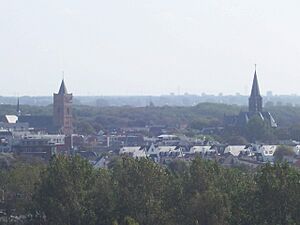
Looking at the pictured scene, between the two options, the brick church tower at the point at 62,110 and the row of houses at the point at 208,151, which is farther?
the brick church tower at the point at 62,110

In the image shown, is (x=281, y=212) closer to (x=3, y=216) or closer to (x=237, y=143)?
(x=3, y=216)

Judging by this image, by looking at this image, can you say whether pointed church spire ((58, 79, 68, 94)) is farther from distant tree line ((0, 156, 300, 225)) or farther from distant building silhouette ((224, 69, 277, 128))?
distant tree line ((0, 156, 300, 225))

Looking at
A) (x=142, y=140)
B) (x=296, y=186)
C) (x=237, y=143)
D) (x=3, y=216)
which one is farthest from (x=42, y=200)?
(x=142, y=140)

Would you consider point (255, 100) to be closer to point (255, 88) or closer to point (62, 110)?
point (255, 88)

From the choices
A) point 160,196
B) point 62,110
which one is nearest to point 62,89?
point 62,110

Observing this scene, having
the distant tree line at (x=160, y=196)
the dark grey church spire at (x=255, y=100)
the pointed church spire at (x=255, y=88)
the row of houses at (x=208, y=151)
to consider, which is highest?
the pointed church spire at (x=255, y=88)

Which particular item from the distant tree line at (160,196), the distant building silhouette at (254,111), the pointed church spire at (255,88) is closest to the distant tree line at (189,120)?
the distant building silhouette at (254,111)

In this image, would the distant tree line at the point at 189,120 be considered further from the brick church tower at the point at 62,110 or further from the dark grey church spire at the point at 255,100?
the brick church tower at the point at 62,110
